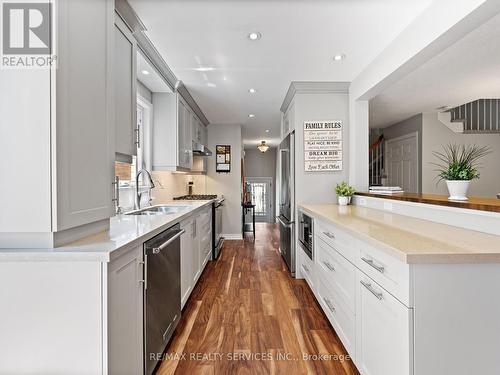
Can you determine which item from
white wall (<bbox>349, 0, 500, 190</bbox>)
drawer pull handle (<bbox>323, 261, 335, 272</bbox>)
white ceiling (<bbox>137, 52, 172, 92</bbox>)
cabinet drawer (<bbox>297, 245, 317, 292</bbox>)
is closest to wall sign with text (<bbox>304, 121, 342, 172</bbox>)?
white wall (<bbox>349, 0, 500, 190</bbox>)

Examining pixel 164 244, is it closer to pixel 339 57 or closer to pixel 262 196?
pixel 339 57

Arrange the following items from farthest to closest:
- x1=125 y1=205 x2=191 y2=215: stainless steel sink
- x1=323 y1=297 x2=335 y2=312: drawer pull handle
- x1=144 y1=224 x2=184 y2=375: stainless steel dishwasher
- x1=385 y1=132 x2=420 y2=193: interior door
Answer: x1=385 y1=132 x2=420 y2=193: interior door < x1=125 y1=205 x2=191 y2=215: stainless steel sink < x1=323 y1=297 x2=335 y2=312: drawer pull handle < x1=144 y1=224 x2=184 y2=375: stainless steel dishwasher

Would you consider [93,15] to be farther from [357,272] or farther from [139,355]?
[357,272]

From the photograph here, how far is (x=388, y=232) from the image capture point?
1.56 metres

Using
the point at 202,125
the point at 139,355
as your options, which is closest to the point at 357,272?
the point at 139,355

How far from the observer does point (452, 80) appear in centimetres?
336

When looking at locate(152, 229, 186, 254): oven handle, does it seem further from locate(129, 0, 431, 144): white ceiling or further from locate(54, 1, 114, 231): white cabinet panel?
locate(129, 0, 431, 144): white ceiling

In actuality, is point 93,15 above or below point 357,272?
above

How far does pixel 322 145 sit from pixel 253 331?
2.31 meters

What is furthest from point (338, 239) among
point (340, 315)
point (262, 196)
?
point (262, 196)

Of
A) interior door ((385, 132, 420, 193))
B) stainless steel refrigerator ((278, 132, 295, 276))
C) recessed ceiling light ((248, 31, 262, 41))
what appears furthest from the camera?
interior door ((385, 132, 420, 193))

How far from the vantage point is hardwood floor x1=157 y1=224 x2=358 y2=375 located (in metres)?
1.76

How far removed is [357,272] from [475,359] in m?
0.61

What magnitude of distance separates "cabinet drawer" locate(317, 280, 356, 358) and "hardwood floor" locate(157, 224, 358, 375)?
14cm
